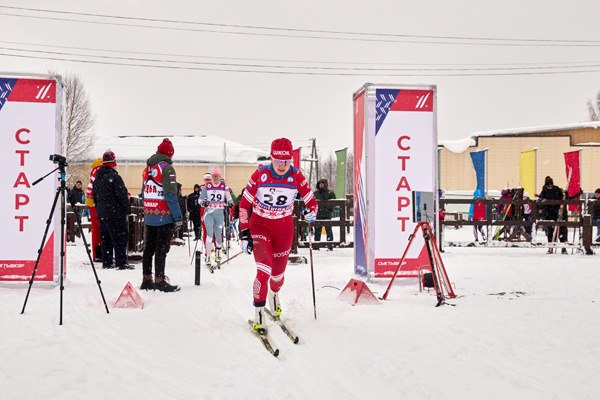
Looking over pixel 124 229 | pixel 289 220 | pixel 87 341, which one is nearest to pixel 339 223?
pixel 124 229

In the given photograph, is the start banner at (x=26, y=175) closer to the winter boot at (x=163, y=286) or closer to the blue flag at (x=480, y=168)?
the winter boot at (x=163, y=286)

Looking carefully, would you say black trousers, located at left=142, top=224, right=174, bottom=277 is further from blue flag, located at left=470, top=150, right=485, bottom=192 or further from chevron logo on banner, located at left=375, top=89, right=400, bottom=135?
blue flag, located at left=470, top=150, right=485, bottom=192

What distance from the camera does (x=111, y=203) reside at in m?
11.8

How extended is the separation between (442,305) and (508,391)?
3.59 metres

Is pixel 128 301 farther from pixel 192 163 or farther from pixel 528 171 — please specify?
pixel 192 163

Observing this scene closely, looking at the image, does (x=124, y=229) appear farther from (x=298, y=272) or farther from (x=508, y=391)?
(x=508, y=391)

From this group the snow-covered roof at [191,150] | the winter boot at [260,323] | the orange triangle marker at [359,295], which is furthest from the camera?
the snow-covered roof at [191,150]

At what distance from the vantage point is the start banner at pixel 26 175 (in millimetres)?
9367

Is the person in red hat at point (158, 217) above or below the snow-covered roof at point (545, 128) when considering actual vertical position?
below

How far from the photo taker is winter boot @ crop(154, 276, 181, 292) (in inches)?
360

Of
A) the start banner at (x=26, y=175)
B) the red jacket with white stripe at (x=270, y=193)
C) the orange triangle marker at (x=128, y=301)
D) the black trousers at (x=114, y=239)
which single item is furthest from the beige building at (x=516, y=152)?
the red jacket with white stripe at (x=270, y=193)

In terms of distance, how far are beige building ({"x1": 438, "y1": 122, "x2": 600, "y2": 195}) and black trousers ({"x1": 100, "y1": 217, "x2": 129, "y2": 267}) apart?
37.5 metres

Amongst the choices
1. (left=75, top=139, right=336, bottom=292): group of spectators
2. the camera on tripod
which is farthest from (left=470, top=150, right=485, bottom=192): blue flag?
the camera on tripod

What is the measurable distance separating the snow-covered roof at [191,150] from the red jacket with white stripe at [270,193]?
44634mm
